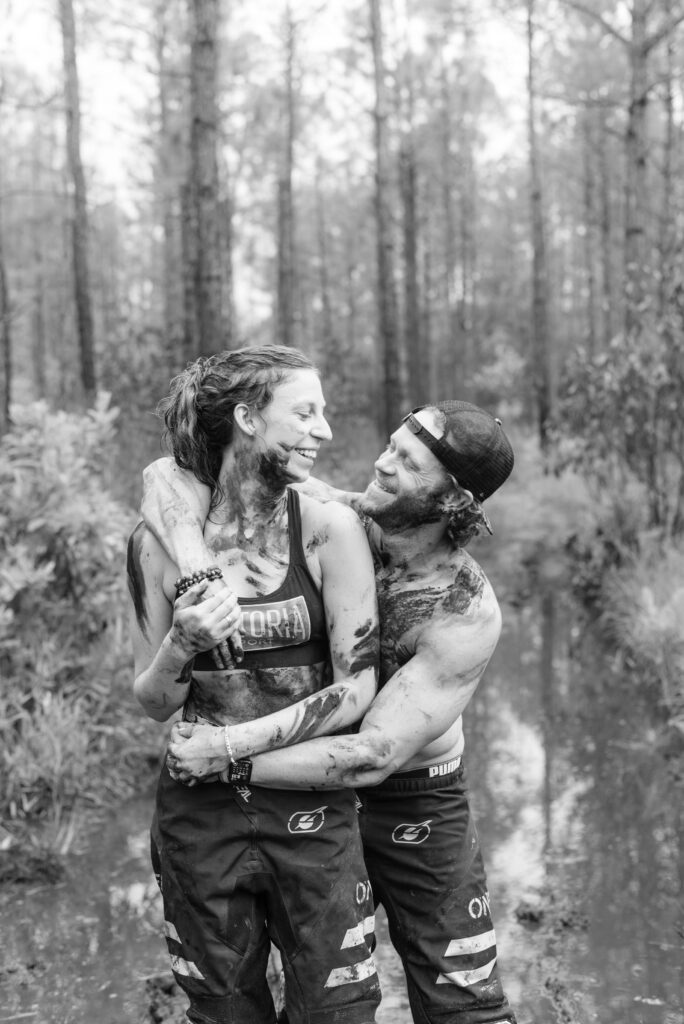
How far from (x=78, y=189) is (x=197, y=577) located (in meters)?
13.8

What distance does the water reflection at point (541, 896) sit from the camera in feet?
10.9

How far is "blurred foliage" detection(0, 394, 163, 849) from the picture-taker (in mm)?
4668

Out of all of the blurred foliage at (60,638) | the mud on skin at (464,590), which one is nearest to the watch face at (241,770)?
the mud on skin at (464,590)

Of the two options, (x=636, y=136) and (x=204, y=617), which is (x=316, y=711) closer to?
(x=204, y=617)

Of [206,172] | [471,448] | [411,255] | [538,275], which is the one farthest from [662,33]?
[471,448]

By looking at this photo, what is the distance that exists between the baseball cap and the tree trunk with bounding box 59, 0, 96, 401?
11323 mm

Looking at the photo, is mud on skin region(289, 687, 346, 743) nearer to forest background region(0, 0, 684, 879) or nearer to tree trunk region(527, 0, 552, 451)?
forest background region(0, 0, 684, 879)

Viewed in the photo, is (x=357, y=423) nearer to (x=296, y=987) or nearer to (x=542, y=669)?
(x=542, y=669)

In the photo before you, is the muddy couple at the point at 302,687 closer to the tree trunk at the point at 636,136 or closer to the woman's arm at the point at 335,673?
the woman's arm at the point at 335,673

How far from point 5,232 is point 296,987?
95.1 ft

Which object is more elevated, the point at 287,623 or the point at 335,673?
the point at 287,623

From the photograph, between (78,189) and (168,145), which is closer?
(78,189)

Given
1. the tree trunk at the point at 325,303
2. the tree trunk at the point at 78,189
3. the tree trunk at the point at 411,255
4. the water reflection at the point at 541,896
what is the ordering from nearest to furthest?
the water reflection at the point at 541,896 < the tree trunk at the point at 78,189 < the tree trunk at the point at 325,303 < the tree trunk at the point at 411,255

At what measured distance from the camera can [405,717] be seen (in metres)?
2.09
